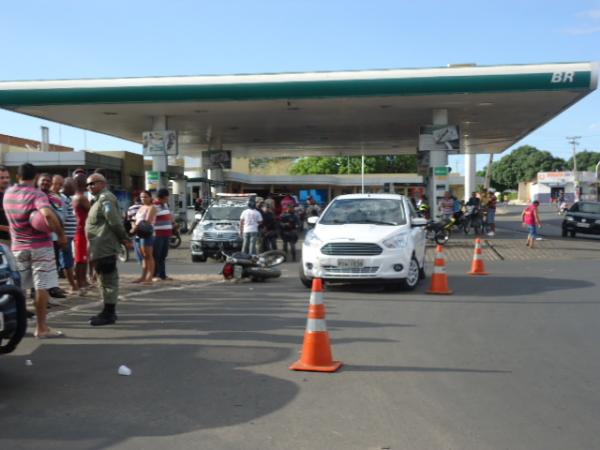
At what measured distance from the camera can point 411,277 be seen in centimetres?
1173

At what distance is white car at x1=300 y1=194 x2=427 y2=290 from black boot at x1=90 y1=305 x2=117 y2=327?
3947 millimetres

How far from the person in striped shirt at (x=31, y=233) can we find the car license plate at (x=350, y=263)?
5.04 metres

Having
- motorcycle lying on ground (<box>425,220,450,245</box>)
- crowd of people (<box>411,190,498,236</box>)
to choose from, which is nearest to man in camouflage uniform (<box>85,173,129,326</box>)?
motorcycle lying on ground (<box>425,220,450,245</box>)

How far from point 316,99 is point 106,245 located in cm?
1466

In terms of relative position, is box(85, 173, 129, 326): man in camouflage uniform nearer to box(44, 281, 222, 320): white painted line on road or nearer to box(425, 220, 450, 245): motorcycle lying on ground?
box(44, 281, 222, 320): white painted line on road

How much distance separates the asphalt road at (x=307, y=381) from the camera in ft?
14.9

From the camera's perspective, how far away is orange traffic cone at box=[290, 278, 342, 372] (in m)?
6.22

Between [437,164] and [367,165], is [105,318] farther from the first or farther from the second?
[367,165]

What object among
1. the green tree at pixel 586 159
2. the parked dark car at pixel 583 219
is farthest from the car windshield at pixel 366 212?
the green tree at pixel 586 159

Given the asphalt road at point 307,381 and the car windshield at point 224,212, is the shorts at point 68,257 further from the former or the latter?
the car windshield at point 224,212

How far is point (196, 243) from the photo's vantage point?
1772 cm

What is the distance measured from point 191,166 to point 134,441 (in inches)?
1837

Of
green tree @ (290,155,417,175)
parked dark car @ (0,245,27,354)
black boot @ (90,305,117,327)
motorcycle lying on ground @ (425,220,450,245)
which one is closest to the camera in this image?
parked dark car @ (0,245,27,354)

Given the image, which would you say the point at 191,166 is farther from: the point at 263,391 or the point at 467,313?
the point at 263,391
